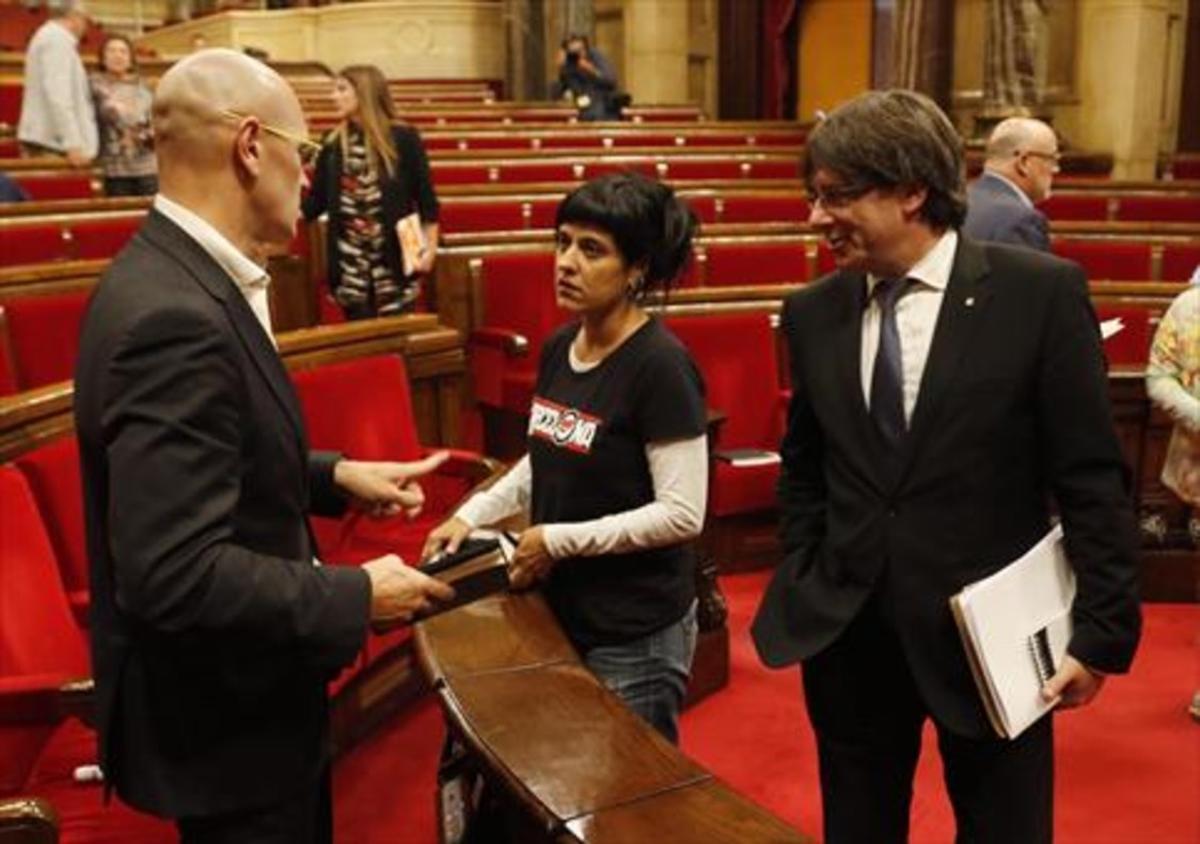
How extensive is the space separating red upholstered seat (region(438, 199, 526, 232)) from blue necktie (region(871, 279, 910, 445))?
4.55 meters

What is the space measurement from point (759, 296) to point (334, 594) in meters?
3.29

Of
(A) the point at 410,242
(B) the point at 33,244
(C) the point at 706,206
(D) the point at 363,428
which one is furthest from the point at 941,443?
(C) the point at 706,206

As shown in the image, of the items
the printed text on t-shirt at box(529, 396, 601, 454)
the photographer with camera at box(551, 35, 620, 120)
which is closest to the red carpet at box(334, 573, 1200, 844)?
the printed text on t-shirt at box(529, 396, 601, 454)

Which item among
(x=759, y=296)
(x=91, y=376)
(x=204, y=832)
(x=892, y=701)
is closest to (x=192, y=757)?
(x=204, y=832)

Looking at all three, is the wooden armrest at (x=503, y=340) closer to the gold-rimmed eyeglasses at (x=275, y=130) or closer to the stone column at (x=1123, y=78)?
→ the gold-rimmed eyeglasses at (x=275, y=130)

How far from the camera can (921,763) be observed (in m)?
2.98

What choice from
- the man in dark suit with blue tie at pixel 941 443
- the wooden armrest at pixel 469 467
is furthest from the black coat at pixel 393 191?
the man in dark suit with blue tie at pixel 941 443

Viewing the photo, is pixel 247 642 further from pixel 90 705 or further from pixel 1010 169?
pixel 1010 169

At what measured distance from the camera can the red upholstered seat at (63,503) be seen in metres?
2.47

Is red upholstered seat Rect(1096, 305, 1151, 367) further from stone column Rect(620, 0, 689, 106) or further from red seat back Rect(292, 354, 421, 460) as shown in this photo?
stone column Rect(620, 0, 689, 106)

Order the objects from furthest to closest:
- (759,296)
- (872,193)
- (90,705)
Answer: (759,296) < (90,705) < (872,193)

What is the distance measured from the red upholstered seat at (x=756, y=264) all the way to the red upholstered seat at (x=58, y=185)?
124 inches

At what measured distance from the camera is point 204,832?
4.57ft

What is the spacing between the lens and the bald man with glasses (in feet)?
3.88
